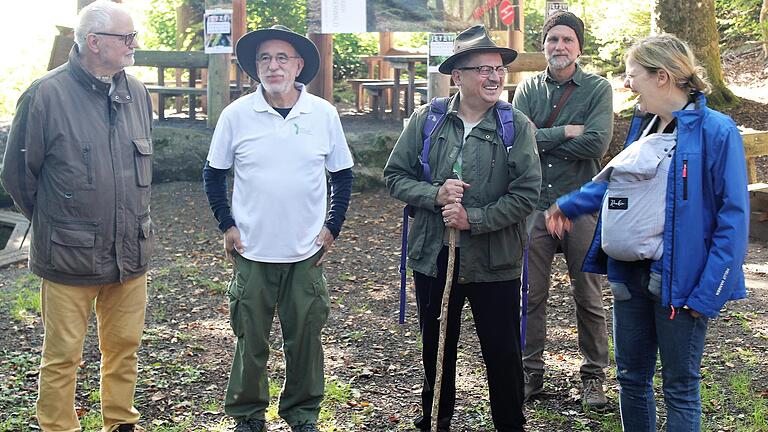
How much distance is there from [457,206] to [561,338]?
241 centimetres

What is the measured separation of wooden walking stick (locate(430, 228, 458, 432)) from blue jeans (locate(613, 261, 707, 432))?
0.80 m

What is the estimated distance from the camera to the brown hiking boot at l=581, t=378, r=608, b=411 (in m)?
5.04

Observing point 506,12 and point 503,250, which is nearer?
point 503,250

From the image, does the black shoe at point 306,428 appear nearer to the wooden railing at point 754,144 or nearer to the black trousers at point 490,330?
the black trousers at point 490,330

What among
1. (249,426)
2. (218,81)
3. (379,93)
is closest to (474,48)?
(249,426)

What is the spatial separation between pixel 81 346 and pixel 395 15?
6648mm

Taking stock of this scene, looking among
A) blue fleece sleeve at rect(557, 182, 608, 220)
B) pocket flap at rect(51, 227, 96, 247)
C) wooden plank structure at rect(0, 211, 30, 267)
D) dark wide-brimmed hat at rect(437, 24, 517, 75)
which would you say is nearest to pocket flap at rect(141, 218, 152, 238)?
pocket flap at rect(51, 227, 96, 247)

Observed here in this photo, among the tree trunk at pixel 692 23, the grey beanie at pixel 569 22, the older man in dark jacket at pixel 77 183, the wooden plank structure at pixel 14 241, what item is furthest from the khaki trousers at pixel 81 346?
the tree trunk at pixel 692 23

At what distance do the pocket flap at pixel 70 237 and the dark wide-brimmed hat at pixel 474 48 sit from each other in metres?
1.88

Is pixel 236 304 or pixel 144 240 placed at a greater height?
pixel 144 240

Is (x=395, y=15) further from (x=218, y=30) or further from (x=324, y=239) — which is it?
(x=324, y=239)

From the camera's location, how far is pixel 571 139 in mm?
4918

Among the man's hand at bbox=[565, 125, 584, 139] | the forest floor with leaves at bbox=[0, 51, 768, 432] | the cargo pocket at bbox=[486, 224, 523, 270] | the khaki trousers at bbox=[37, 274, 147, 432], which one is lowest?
the forest floor with leaves at bbox=[0, 51, 768, 432]

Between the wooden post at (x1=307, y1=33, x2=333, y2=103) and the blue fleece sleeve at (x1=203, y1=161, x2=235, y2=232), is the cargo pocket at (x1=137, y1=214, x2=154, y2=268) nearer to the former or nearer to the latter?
the blue fleece sleeve at (x1=203, y1=161, x2=235, y2=232)
